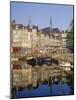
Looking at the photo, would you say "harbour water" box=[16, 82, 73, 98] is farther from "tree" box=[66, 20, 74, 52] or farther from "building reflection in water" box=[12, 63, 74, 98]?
"tree" box=[66, 20, 74, 52]

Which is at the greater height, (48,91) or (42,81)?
(42,81)

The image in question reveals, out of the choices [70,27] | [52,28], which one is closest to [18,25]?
[52,28]

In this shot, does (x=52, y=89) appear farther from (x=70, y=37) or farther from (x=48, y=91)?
(x=70, y=37)

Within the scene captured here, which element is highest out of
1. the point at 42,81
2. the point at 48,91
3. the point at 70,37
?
the point at 70,37

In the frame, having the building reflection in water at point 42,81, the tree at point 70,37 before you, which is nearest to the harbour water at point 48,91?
the building reflection in water at point 42,81

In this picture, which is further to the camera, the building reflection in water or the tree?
the tree

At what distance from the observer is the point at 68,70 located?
288cm

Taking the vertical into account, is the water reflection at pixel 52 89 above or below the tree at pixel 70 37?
below

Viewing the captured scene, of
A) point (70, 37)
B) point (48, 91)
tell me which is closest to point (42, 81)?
point (48, 91)

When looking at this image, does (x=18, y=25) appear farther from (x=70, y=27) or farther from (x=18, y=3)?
(x=70, y=27)

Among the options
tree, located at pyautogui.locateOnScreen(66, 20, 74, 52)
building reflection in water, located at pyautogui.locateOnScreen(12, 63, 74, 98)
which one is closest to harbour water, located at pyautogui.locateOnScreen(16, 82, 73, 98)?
building reflection in water, located at pyautogui.locateOnScreen(12, 63, 74, 98)

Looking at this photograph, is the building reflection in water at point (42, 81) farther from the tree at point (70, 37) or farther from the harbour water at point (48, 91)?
the tree at point (70, 37)

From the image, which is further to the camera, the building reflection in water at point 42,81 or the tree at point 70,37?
the tree at point 70,37

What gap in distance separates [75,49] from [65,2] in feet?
1.68
